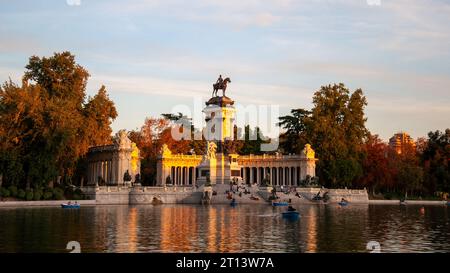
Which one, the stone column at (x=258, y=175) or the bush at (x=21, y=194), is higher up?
the stone column at (x=258, y=175)

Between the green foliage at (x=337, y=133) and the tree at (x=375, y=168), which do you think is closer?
the green foliage at (x=337, y=133)

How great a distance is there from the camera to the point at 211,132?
325ft

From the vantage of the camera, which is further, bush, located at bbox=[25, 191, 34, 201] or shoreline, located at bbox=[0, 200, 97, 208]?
bush, located at bbox=[25, 191, 34, 201]

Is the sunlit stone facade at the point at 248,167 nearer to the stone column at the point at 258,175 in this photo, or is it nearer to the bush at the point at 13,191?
the stone column at the point at 258,175

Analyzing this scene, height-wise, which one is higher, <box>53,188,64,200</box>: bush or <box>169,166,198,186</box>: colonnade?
<box>169,166,198,186</box>: colonnade

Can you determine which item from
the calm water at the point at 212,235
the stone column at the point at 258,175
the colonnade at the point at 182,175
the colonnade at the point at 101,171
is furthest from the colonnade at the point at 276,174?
the calm water at the point at 212,235

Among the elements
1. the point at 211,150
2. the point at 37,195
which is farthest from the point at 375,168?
the point at 37,195

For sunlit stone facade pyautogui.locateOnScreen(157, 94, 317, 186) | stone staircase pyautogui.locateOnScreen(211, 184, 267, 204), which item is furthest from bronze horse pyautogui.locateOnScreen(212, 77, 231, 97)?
stone staircase pyautogui.locateOnScreen(211, 184, 267, 204)

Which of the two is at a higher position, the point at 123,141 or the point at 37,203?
the point at 123,141

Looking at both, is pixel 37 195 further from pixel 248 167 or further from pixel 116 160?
pixel 248 167

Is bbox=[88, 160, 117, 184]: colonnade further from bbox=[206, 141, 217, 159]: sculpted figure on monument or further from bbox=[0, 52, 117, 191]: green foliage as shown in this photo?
bbox=[206, 141, 217, 159]: sculpted figure on monument
